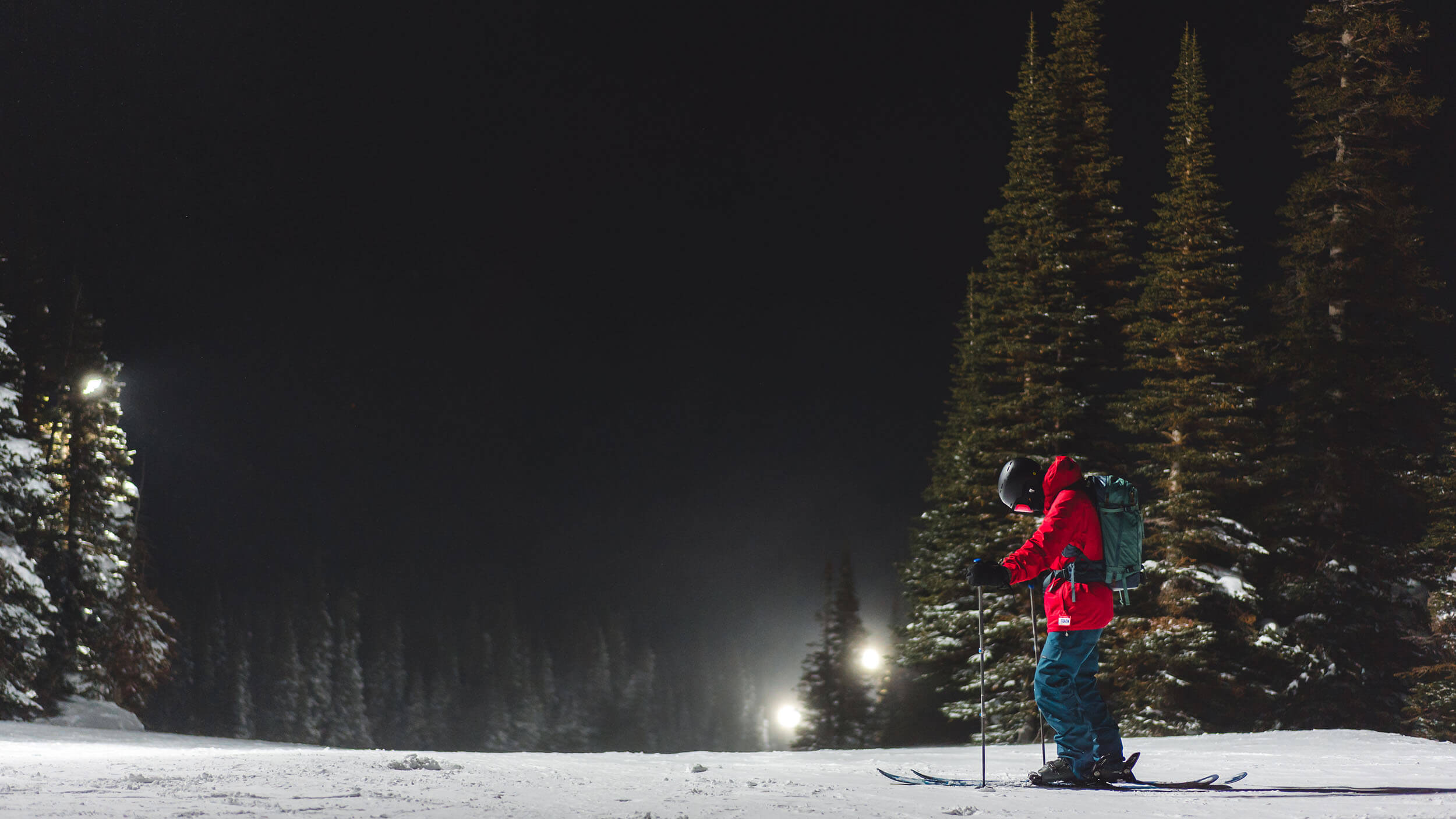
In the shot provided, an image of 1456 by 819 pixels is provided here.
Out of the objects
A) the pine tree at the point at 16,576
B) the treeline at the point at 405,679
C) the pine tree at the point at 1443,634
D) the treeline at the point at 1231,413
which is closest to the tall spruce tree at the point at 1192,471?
the treeline at the point at 1231,413

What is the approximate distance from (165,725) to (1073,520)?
88.0 metres

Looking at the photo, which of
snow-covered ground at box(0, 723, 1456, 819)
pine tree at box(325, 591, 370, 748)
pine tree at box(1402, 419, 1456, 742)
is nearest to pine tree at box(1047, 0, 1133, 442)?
pine tree at box(1402, 419, 1456, 742)

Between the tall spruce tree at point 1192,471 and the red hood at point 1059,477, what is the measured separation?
16339mm

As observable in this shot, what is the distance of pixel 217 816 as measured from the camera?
490 cm

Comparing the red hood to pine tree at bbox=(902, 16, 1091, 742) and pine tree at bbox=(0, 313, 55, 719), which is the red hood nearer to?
pine tree at bbox=(902, 16, 1091, 742)

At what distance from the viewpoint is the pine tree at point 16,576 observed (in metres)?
23.8

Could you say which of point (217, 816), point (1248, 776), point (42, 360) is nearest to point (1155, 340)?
point (1248, 776)

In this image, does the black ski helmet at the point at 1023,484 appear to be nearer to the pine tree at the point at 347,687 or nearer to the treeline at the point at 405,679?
the treeline at the point at 405,679

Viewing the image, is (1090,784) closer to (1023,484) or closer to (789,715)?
(1023,484)

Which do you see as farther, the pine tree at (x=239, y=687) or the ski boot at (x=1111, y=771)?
the pine tree at (x=239, y=687)

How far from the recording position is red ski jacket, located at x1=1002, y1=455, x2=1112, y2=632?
689cm

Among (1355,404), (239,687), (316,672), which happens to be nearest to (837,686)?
(1355,404)

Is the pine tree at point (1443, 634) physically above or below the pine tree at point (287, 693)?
above

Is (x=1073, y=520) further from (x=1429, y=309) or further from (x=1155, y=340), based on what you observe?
(x=1429, y=309)
